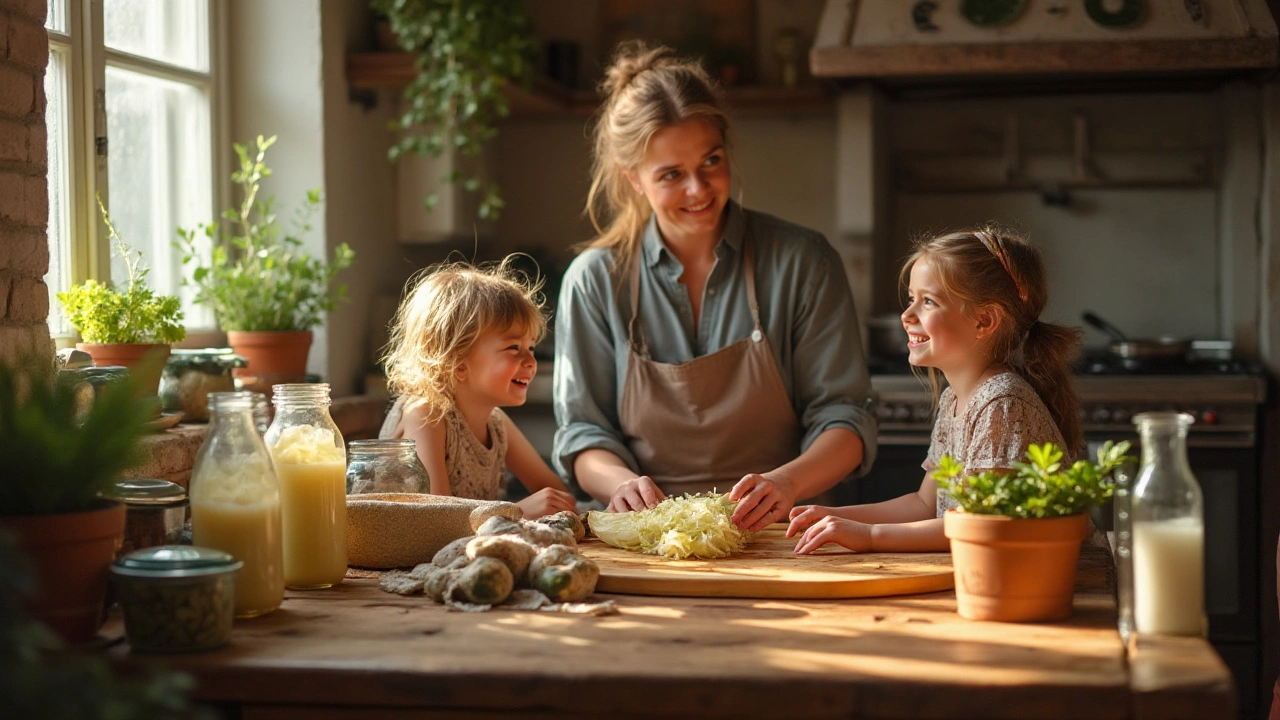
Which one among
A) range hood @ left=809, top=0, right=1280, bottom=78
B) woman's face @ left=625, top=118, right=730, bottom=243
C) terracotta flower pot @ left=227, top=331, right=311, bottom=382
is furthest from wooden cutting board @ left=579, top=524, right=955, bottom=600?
range hood @ left=809, top=0, right=1280, bottom=78

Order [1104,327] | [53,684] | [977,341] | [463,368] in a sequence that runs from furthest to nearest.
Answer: [1104,327] < [463,368] < [977,341] < [53,684]

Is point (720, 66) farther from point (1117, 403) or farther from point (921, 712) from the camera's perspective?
point (921, 712)

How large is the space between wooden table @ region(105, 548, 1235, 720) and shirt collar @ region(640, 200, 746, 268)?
123 cm

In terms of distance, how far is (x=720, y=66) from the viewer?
437cm

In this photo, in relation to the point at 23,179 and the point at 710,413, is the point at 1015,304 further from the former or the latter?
the point at 23,179

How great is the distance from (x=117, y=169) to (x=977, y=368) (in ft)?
6.28

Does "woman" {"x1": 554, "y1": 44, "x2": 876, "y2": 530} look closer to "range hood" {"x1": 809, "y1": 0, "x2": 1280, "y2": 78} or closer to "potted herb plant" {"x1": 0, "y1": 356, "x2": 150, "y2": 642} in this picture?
"potted herb plant" {"x1": 0, "y1": 356, "x2": 150, "y2": 642}

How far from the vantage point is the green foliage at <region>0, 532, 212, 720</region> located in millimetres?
866

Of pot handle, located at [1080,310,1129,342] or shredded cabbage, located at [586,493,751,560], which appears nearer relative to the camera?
shredded cabbage, located at [586,493,751,560]

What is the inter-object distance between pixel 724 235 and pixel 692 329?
0.20 m

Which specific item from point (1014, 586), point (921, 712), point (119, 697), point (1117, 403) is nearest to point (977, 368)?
point (1014, 586)

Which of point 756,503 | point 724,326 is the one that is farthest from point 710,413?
point 756,503

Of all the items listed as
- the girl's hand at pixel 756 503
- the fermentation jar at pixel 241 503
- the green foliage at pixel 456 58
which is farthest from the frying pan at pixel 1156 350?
the fermentation jar at pixel 241 503

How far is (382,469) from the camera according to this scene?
179cm
